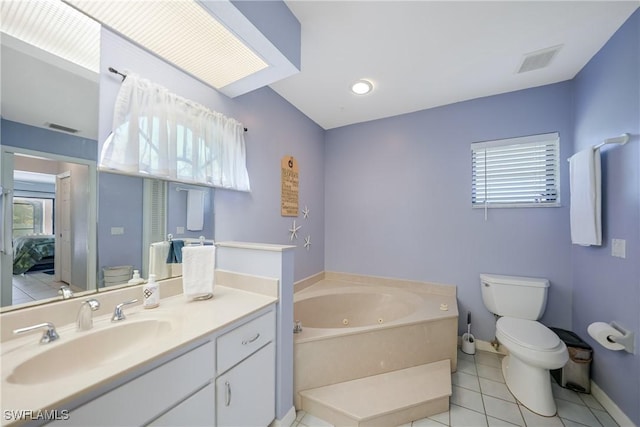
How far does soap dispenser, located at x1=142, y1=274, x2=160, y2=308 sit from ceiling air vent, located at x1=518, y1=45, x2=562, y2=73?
9.59ft

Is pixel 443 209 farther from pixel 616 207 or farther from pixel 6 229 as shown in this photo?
pixel 6 229

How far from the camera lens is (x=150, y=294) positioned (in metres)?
1.23

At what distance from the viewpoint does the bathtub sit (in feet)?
5.47

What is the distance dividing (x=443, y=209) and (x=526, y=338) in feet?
4.20

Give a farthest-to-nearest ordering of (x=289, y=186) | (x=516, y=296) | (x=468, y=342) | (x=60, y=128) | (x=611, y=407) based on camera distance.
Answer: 1. (x=289, y=186)
2. (x=468, y=342)
3. (x=516, y=296)
4. (x=611, y=407)
5. (x=60, y=128)

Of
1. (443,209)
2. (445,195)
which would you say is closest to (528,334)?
(443,209)

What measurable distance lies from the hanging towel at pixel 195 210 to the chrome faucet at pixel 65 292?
24.0 inches

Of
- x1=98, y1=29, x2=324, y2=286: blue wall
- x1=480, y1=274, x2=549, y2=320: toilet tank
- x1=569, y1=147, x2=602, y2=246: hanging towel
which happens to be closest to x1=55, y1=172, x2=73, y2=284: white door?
x1=98, y1=29, x2=324, y2=286: blue wall

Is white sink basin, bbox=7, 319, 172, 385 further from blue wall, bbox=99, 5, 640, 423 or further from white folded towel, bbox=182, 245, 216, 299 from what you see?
blue wall, bbox=99, 5, 640, 423

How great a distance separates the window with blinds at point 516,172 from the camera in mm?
2152

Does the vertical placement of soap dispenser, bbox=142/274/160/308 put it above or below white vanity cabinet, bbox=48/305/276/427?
above

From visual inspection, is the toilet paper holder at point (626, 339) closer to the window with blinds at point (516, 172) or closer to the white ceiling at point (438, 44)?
the window with blinds at point (516, 172)

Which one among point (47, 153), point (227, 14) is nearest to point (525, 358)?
point (227, 14)

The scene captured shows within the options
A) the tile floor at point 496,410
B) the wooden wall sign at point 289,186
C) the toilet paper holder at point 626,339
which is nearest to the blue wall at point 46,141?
the wooden wall sign at point 289,186
